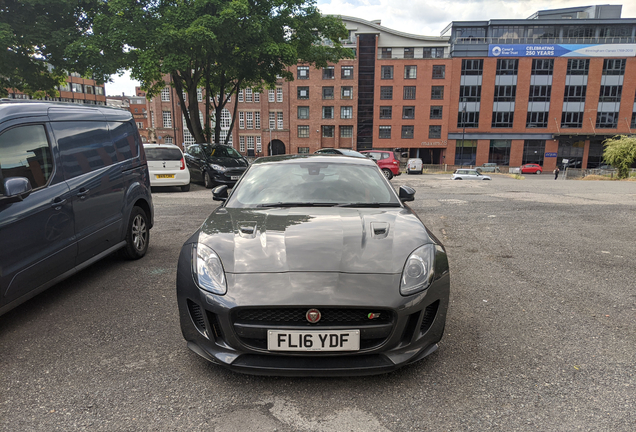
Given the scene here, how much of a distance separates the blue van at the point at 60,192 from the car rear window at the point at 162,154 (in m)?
8.67

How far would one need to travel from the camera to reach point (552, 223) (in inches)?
332

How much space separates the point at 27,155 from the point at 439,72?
6244cm

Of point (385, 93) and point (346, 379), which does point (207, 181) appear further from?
point (385, 93)

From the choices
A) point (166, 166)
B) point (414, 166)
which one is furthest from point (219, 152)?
point (414, 166)

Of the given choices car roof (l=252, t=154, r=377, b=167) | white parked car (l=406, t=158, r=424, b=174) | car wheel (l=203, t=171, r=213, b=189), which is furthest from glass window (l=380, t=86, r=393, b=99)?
car roof (l=252, t=154, r=377, b=167)

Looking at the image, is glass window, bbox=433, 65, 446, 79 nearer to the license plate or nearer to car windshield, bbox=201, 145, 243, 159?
car windshield, bbox=201, 145, 243, 159

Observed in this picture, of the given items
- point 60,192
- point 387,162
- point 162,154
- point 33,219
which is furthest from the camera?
point 387,162

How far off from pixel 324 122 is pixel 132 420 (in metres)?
62.3

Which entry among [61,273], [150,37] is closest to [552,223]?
[61,273]

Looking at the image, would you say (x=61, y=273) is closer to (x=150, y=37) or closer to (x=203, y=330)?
(x=203, y=330)

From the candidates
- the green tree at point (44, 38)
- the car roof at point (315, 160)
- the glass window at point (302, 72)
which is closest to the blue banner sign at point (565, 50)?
the glass window at point (302, 72)

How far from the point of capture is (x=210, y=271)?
8.89 ft

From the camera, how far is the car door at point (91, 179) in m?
4.16

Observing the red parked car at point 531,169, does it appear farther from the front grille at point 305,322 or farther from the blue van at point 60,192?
the front grille at point 305,322
